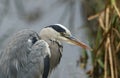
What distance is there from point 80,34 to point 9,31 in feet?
2.65

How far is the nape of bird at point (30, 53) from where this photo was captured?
4.77 metres

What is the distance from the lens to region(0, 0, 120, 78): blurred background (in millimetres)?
5980

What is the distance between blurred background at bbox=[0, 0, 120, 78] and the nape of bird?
3.31ft

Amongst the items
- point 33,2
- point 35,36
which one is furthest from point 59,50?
point 33,2

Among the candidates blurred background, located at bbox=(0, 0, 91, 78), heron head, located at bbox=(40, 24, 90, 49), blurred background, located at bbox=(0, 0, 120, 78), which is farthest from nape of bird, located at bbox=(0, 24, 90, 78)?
blurred background, located at bbox=(0, 0, 91, 78)

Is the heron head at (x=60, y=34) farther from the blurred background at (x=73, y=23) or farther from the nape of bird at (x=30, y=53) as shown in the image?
the blurred background at (x=73, y=23)

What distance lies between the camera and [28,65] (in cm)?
484

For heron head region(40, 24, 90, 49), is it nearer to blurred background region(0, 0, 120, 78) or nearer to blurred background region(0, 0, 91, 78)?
blurred background region(0, 0, 120, 78)

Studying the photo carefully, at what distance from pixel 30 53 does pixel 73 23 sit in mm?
2256

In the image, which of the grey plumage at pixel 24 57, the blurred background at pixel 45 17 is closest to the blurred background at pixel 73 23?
the blurred background at pixel 45 17

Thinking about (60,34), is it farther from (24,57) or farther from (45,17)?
(45,17)

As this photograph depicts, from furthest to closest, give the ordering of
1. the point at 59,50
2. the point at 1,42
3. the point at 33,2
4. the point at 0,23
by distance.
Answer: the point at 33,2, the point at 0,23, the point at 1,42, the point at 59,50

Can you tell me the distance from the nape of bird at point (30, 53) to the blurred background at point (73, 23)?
1.01 metres

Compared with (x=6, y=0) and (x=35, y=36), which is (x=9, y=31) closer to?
(x=6, y=0)
